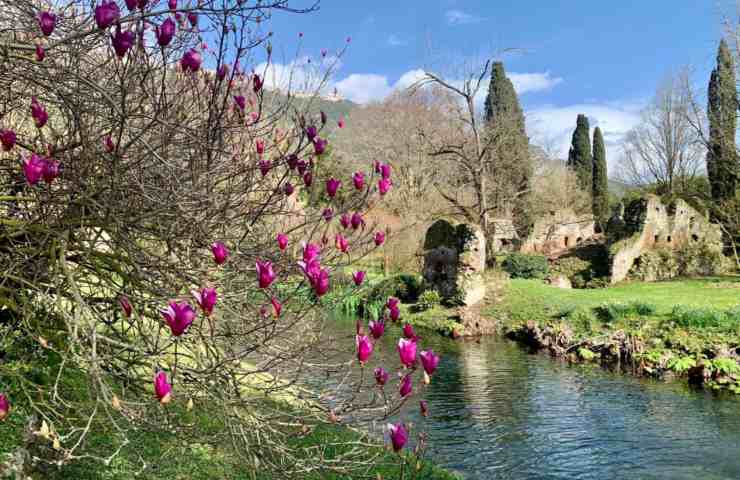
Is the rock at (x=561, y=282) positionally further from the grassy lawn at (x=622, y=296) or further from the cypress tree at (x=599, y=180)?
the cypress tree at (x=599, y=180)

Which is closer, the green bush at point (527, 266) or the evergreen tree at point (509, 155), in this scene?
the green bush at point (527, 266)

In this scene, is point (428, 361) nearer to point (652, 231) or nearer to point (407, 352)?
point (407, 352)

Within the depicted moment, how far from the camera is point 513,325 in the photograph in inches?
685

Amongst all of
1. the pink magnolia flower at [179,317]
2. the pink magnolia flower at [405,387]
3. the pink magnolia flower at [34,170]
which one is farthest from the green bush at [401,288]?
the pink magnolia flower at [179,317]

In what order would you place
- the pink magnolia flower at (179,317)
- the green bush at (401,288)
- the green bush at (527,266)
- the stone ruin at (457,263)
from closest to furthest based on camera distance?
1. the pink magnolia flower at (179,317)
2. the stone ruin at (457,263)
3. the green bush at (401,288)
4. the green bush at (527,266)

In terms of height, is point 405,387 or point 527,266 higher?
point 527,266

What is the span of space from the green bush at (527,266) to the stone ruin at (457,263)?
3.75 m

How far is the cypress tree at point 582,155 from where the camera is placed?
Answer: 124 feet

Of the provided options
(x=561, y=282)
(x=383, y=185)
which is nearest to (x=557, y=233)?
(x=561, y=282)

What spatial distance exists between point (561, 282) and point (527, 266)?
151 centimetres

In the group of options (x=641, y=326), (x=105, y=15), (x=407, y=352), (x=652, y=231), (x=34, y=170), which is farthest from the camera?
(x=652, y=231)

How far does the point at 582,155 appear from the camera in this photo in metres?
38.4

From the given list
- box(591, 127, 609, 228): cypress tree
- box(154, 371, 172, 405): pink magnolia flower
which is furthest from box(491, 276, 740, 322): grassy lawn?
box(591, 127, 609, 228): cypress tree

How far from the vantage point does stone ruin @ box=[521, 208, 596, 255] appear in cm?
2867
